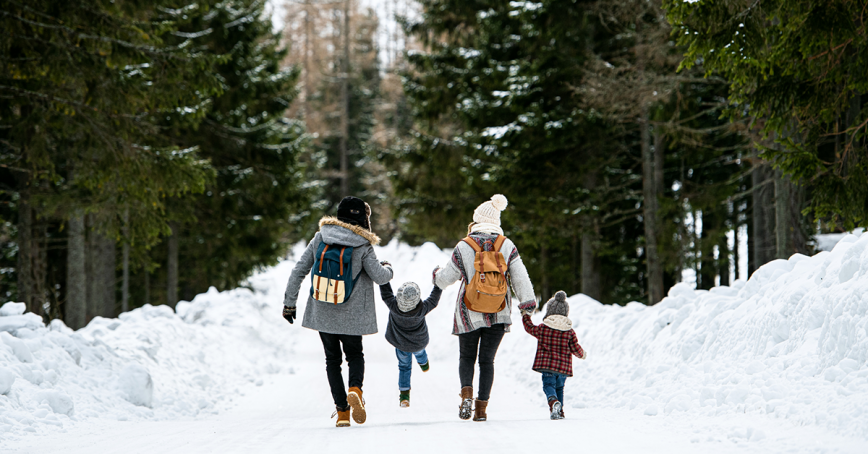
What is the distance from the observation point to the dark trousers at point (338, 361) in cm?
546

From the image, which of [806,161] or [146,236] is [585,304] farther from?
[146,236]

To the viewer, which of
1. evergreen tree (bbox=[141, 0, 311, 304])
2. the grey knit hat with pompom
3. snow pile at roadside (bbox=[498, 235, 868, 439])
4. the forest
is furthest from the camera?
evergreen tree (bbox=[141, 0, 311, 304])

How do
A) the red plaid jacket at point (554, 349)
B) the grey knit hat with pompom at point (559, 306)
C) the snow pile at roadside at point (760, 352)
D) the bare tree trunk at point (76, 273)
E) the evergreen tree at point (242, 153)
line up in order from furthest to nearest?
1. the evergreen tree at point (242, 153)
2. the bare tree trunk at point (76, 273)
3. the grey knit hat with pompom at point (559, 306)
4. the red plaid jacket at point (554, 349)
5. the snow pile at roadside at point (760, 352)

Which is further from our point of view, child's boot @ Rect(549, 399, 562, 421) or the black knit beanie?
child's boot @ Rect(549, 399, 562, 421)

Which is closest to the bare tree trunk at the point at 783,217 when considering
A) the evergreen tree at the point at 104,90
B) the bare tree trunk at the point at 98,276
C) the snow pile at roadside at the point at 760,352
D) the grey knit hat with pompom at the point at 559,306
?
the snow pile at roadside at the point at 760,352

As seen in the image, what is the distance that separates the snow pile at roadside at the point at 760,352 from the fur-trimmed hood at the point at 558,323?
1.03 meters

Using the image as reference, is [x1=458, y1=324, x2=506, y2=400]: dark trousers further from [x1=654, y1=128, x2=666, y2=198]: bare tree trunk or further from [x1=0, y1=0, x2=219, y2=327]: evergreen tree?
[x1=654, y1=128, x2=666, y2=198]: bare tree trunk

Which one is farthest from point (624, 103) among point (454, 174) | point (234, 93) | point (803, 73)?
point (234, 93)

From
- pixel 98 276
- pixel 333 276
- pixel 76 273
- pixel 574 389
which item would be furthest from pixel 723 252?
pixel 76 273

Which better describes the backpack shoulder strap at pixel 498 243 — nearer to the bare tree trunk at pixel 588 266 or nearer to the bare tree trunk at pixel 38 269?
the bare tree trunk at pixel 588 266

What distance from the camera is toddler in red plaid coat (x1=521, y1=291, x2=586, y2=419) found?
19.2 feet

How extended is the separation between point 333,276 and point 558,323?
2216 mm

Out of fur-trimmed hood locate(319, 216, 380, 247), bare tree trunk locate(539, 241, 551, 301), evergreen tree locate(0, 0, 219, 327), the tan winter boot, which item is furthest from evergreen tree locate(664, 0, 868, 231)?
bare tree trunk locate(539, 241, 551, 301)

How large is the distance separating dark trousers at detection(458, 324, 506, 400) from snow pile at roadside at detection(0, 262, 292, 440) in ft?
11.5
